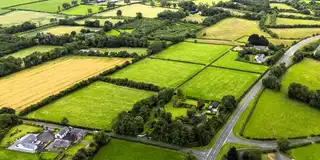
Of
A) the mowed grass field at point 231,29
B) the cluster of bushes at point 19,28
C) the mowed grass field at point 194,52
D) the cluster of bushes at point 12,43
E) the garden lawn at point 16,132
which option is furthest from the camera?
the cluster of bushes at point 19,28

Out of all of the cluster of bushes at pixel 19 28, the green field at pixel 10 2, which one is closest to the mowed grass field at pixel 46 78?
the cluster of bushes at pixel 19 28

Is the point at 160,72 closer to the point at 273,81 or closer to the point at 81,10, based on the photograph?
the point at 273,81

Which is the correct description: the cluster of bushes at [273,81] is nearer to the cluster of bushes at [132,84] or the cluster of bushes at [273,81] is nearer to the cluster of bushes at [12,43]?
the cluster of bushes at [132,84]

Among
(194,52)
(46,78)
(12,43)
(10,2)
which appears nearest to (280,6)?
(194,52)

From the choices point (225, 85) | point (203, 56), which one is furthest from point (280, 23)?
point (225, 85)

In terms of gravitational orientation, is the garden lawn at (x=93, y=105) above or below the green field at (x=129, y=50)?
below

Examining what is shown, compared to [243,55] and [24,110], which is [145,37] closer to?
[243,55]

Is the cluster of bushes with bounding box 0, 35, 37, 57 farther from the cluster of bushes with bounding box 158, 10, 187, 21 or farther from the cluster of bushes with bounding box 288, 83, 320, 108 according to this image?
the cluster of bushes with bounding box 288, 83, 320, 108
